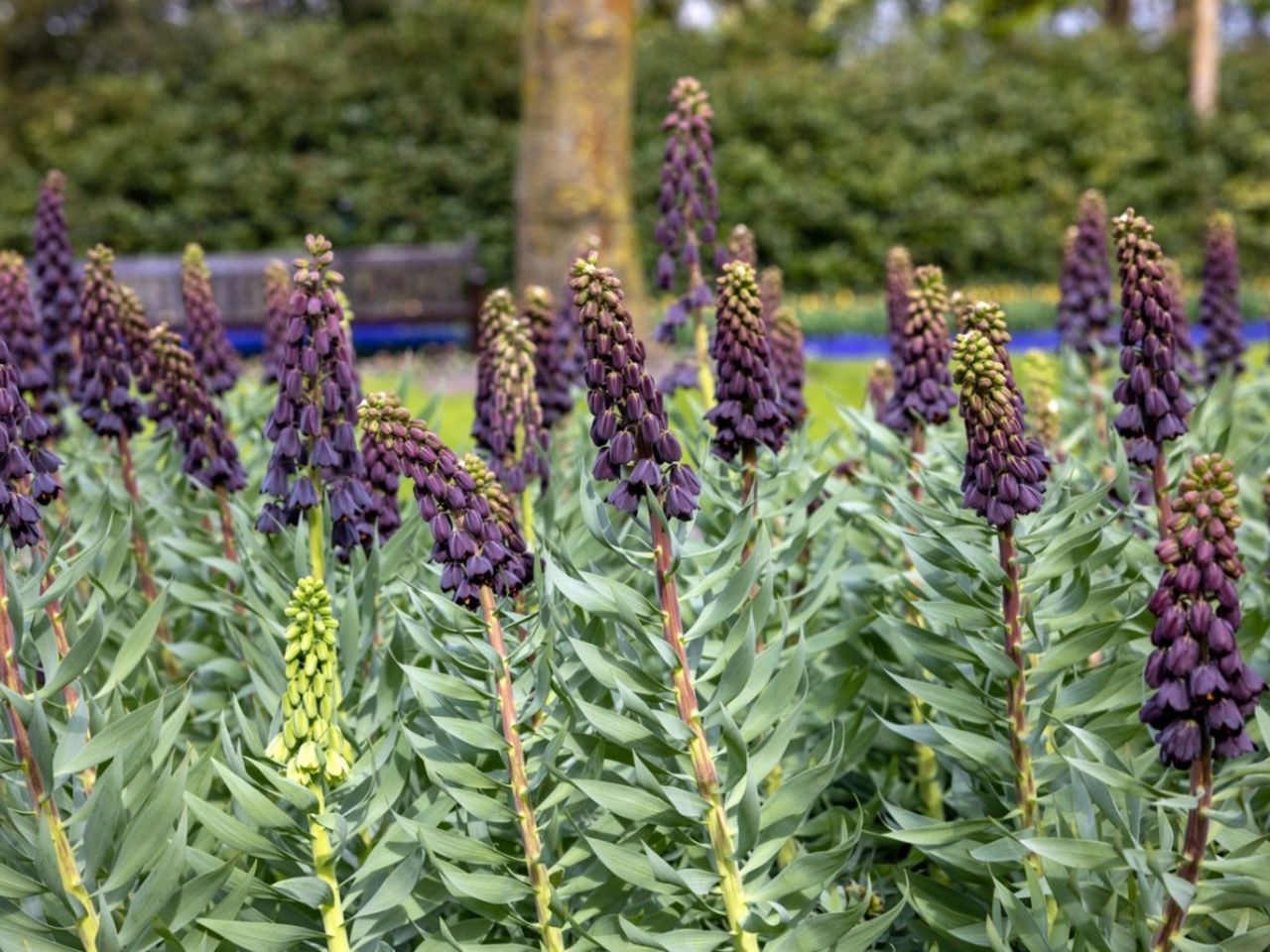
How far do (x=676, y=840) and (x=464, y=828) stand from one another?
48 cm

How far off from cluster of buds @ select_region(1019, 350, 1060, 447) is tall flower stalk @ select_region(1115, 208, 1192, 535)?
3.36 feet

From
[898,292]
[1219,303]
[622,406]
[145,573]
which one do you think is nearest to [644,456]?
[622,406]

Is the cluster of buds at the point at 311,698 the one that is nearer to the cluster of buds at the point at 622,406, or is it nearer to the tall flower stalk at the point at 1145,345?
the cluster of buds at the point at 622,406

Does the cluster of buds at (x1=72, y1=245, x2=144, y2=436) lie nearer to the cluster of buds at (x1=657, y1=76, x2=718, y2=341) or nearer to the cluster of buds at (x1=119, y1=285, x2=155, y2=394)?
the cluster of buds at (x1=119, y1=285, x2=155, y2=394)

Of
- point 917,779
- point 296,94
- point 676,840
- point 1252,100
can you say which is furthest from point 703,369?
Answer: point 1252,100

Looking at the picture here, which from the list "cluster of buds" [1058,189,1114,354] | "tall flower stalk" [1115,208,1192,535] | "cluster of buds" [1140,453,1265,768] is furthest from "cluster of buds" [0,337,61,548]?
"cluster of buds" [1058,189,1114,354]

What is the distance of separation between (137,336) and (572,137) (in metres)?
8.26

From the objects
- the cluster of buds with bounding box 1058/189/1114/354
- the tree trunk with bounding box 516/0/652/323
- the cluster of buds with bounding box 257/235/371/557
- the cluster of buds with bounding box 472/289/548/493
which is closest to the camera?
the cluster of buds with bounding box 257/235/371/557

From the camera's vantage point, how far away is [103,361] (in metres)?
3.90

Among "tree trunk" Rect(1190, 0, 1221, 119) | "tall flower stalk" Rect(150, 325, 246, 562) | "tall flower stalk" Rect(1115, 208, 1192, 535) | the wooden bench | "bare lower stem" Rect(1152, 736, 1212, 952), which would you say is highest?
"tree trunk" Rect(1190, 0, 1221, 119)

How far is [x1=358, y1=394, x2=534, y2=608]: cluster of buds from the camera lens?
254 cm

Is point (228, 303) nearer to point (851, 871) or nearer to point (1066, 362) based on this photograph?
point (1066, 362)

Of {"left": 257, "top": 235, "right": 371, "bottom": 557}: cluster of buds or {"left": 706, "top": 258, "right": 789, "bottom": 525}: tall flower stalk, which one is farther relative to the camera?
{"left": 257, "top": 235, "right": 371, "bottom": 557}: cluster of buds

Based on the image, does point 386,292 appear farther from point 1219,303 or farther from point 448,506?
point 448,506
